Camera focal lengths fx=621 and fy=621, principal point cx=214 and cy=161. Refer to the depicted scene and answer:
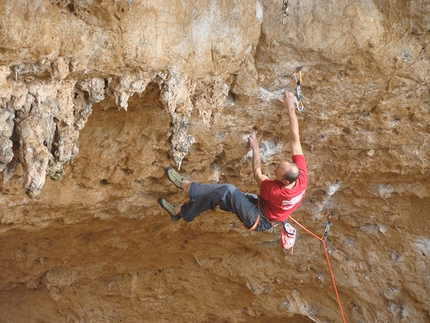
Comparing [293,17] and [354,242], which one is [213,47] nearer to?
[293,17]

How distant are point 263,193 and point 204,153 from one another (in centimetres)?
75

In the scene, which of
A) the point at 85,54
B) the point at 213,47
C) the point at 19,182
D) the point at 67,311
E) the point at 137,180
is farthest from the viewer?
the point at 67,311

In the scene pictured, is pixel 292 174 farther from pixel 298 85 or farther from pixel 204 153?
pixel 204 153

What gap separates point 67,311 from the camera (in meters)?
7.36

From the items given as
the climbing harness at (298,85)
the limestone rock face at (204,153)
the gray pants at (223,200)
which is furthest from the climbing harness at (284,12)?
the gray pants at (223,200)

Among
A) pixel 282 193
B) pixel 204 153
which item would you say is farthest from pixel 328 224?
pixel 282 193

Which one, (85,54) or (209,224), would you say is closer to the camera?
(85,54)

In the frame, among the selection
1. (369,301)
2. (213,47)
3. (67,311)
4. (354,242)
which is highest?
(213,47)

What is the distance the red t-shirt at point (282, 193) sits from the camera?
4.43m

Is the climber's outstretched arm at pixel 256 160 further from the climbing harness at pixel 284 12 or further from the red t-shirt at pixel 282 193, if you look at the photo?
the climbing harness at pixel 284 12

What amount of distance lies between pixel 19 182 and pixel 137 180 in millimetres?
1004

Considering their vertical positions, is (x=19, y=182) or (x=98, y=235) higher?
(x=19, y=182)

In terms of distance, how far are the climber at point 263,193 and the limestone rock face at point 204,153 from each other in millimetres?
342

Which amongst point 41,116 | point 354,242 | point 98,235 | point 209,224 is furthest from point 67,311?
point 41,116
